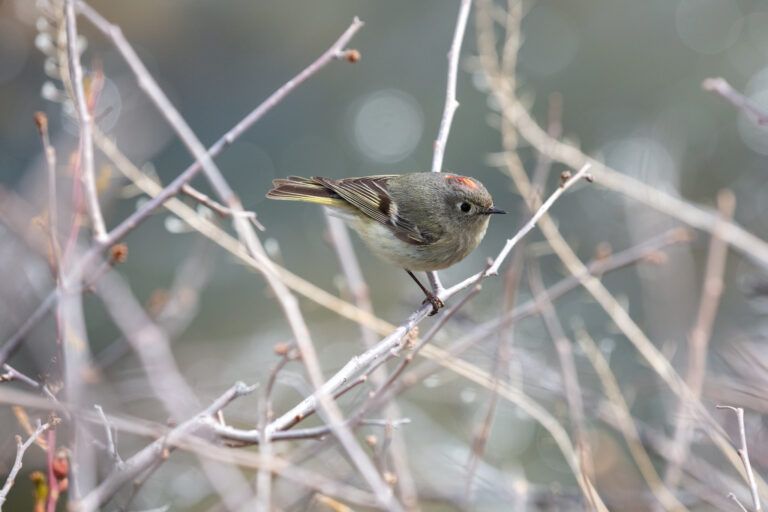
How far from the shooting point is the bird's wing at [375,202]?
337cm

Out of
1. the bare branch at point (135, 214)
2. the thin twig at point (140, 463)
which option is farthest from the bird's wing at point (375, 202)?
the thin twig at point (140, 463)

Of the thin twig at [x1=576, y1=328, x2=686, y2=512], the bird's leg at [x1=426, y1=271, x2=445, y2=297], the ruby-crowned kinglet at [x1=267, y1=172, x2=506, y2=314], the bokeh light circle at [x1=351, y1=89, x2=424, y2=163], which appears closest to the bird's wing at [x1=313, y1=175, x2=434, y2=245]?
the ruby-crowned kinglet at [x1=267, y1=172, x2=506, y2=314]

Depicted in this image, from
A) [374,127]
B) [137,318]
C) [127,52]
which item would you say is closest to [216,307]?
[374,127]

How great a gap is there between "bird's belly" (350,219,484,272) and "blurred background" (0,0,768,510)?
2.33m

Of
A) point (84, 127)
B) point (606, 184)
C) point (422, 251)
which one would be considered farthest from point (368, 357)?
point (606, 184)

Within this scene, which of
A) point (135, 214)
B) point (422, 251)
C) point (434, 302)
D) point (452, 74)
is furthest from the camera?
point (422, 251)

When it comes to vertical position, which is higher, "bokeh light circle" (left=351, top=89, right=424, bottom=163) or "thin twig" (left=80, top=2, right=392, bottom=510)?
"bokeh light circle" (left=351, top=89, right=424, bottom=163)

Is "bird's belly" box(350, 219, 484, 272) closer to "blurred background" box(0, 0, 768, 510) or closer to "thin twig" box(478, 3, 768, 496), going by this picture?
"thin twig" box(478, 3, 768, 496)

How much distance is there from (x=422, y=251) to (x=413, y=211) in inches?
8.3

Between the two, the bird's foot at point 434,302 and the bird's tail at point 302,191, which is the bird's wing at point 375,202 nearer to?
the bird's tail at point 302,191

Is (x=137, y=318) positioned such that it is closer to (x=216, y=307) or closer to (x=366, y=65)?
(x=216, y=307)

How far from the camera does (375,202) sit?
3.47m

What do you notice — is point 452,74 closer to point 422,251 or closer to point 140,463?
point 422,251

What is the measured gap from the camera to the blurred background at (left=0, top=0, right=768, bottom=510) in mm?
6043
